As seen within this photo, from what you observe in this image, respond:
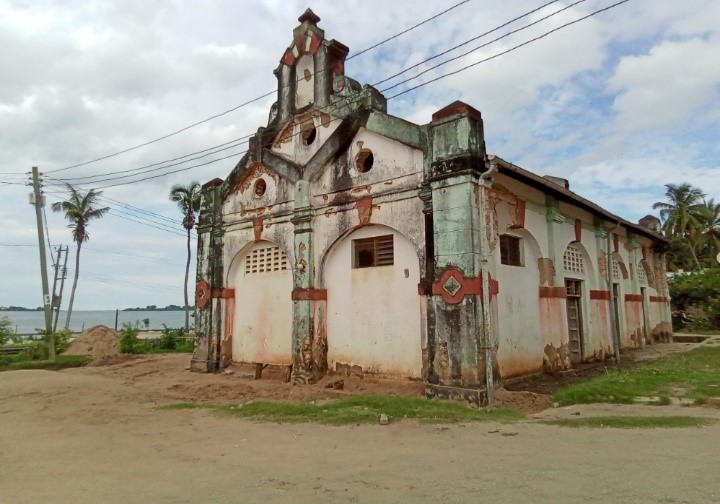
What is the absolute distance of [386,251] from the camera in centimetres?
1142

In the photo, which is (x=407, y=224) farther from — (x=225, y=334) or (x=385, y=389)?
(x=225, y=334)

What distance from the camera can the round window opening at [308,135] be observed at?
44.5ft

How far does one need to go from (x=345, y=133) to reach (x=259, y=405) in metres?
6.35

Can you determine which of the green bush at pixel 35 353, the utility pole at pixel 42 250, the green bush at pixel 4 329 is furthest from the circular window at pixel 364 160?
the green bush at pixel 4 329

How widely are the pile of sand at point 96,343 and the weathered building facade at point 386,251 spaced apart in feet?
32.6

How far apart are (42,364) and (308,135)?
44.1 ft

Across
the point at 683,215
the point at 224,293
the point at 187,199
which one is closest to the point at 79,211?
the point at 187,199

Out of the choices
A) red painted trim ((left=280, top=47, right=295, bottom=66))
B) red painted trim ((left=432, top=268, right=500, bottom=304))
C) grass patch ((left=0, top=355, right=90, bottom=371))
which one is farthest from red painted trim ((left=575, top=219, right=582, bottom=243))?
grass patch ((left=0, top=355, right=90, bottom=371))

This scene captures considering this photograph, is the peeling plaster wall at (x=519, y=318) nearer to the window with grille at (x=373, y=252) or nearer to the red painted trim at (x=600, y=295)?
the window with grille at (x=373, y=252)

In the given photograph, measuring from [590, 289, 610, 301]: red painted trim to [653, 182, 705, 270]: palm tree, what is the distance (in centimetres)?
2710

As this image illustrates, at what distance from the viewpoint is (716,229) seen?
3884cm

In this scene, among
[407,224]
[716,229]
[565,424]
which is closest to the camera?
[565,424]

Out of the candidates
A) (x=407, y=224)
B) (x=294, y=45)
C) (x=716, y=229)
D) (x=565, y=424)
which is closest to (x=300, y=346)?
(x=407, y=224)

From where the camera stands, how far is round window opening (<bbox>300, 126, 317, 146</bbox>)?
13.6 m
